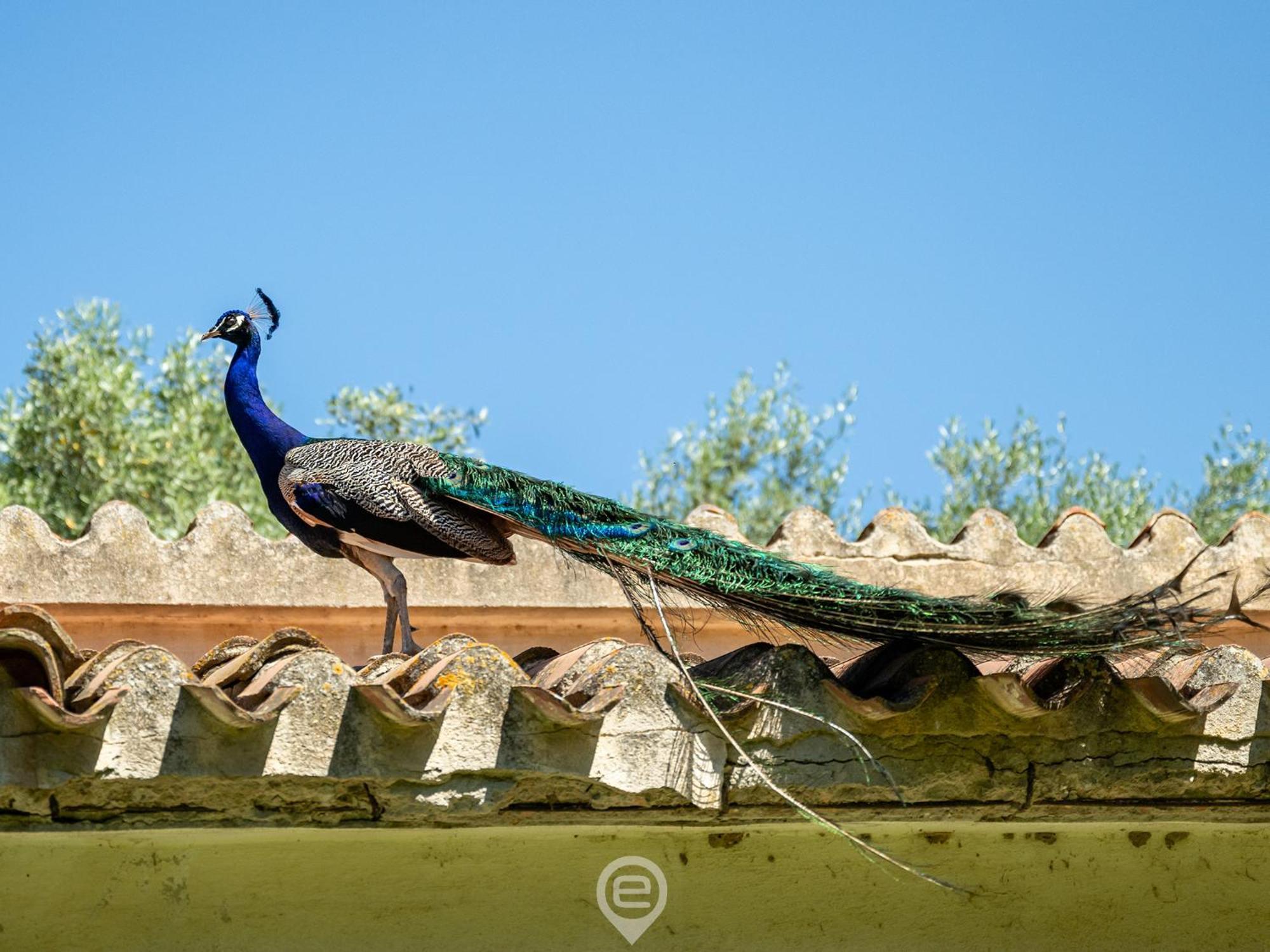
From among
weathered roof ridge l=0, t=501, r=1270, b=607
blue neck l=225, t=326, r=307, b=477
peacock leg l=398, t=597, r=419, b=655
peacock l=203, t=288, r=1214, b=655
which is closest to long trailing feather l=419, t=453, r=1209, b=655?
peacock l=203, t=288, r=1214, b=655

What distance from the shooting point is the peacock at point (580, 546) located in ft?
16.2

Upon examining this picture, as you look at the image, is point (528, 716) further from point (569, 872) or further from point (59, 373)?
point (59, 373)

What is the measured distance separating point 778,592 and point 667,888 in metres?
0.92

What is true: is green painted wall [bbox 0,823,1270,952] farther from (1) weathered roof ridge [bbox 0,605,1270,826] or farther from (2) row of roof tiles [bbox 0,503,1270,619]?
(2) row of roof tiles [bbox 0,503,1270,619]

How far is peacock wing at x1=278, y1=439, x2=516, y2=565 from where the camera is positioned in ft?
20.7

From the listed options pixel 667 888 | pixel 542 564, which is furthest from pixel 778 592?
pixel 542 564

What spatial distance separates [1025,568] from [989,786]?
10.5 feet

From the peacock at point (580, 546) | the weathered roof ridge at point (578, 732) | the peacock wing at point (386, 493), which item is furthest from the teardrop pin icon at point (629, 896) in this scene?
the peacock wing at point (386, 493)

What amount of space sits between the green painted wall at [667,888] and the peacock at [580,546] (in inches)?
24.5

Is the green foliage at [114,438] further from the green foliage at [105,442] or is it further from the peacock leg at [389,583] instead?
the peacock leg at [389,583]

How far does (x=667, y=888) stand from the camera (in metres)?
5.16

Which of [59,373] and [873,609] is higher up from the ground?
[59,373]

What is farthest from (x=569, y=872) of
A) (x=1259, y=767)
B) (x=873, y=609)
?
(x=1259, y=767)

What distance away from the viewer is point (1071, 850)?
5375mm
